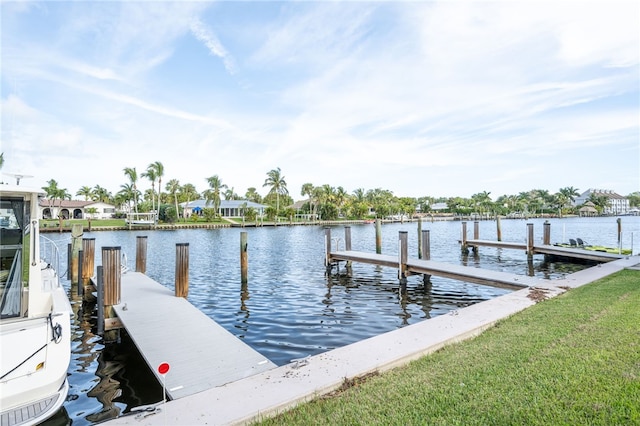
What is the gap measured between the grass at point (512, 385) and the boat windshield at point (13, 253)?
4.59 meters

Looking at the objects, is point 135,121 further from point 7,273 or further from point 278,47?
point 7,273

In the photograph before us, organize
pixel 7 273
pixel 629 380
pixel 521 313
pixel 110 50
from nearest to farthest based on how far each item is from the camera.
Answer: pixel 629 380, pixel 7 273, pixel 521 313, pixel 110 50

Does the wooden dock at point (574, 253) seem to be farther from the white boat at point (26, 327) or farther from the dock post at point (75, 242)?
the dock post at point (75, 242)

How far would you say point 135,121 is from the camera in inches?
1002

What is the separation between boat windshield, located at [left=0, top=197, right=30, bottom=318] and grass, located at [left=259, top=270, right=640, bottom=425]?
4591 millimetres

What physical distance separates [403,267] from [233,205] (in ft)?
247

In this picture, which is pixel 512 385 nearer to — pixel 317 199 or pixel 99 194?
pixel 317 199

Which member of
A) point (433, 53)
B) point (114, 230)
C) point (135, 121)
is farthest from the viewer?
point (114, 230)

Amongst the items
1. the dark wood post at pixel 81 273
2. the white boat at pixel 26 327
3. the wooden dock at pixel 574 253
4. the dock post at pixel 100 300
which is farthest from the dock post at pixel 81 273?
the wooden dock at pixel 574 253

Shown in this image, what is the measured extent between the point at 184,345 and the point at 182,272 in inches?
178

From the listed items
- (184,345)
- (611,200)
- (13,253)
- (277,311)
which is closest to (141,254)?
(277,311)

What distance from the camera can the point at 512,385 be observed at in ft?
13.7

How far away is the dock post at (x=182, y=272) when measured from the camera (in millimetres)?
10891

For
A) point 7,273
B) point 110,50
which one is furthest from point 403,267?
point 110,50
